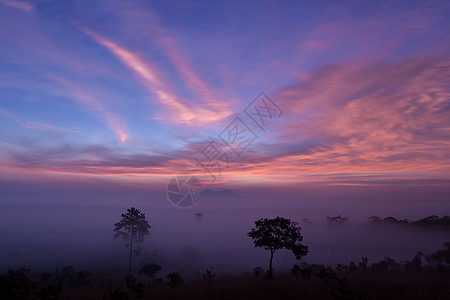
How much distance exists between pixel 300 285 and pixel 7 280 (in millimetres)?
19761

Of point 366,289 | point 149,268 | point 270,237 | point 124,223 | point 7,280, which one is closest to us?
point 7,280

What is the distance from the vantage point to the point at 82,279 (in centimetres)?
4172

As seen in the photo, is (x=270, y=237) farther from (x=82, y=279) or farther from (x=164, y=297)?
(x=82, y=279)

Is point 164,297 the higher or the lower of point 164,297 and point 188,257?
the higher

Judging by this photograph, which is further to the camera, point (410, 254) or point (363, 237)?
point (363, 237)

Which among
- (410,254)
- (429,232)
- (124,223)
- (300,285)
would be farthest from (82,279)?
(429,232)

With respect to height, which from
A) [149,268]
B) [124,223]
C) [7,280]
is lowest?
[149,268]

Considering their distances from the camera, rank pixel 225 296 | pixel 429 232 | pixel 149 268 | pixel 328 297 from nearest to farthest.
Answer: pixel 328 297, pixel 225 296, pixel 149 268, pixel 429 232

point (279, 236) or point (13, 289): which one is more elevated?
point (13, 289)

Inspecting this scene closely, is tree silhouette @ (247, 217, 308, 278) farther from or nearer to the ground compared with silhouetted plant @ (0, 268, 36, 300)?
nearer to the ground

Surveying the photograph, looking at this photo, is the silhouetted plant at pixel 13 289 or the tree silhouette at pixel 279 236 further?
the tree silhouette at pixel 279 236

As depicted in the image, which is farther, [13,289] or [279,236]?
[279,236]

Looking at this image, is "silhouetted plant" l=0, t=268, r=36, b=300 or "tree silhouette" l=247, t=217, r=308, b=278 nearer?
"silhouetted plant" l=0, t=268, r=36, b=300

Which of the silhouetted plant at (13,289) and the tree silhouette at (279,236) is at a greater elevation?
the silhouetted plant at (13,289)
